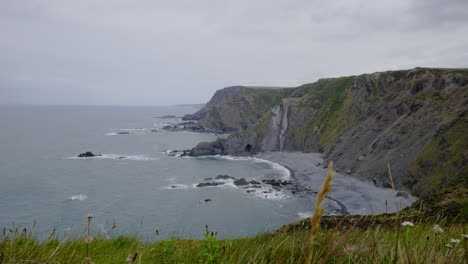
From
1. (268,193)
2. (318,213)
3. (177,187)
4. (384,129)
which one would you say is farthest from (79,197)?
(384,129)

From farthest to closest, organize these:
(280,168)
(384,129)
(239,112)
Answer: (239,112) < (280,168) < (384,129)

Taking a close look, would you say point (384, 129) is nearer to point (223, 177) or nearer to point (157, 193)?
point (223, 177)

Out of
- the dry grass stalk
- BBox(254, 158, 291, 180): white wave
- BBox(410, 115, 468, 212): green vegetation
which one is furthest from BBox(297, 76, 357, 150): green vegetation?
the dry grass stalk

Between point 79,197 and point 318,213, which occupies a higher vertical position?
point 318,213

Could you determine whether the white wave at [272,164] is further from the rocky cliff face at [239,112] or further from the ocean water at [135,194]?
the rocky cliff face at [239,112]

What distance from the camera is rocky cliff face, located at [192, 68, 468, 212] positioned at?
1893 inches

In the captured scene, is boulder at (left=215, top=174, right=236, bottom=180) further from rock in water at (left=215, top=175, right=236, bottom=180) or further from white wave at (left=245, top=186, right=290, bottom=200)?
white wave at (left=245, top=186, right=290, bottom=200)

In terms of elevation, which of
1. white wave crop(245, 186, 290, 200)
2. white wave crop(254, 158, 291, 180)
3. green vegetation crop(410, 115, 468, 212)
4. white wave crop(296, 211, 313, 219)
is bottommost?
white wave crop(296, 211, 313, 219)

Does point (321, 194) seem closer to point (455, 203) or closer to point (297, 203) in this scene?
point (455, 203)

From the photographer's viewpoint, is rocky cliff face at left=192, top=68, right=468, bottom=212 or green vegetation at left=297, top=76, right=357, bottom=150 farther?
green vegetation at left=297, top=76, right=357, bottom=150

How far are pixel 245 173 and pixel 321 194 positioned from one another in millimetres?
70645

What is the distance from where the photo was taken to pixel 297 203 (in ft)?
163

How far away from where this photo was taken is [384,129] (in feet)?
224

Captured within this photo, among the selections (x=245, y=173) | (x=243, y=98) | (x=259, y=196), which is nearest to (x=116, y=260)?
(x=259, y=196)
